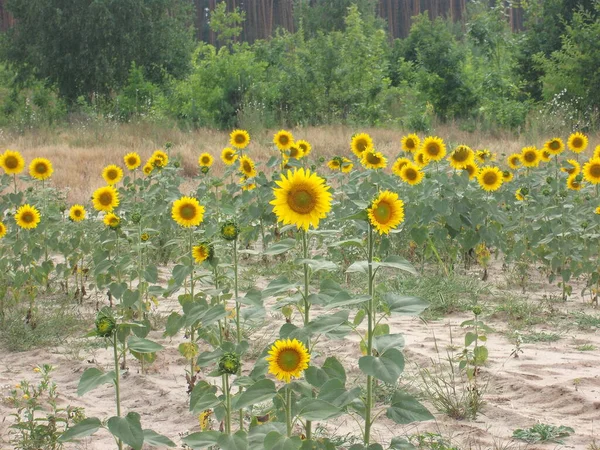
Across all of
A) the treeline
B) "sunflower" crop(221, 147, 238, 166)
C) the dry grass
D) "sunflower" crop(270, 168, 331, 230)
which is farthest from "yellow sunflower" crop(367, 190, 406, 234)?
the treeline

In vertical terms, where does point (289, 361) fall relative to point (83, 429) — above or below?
above

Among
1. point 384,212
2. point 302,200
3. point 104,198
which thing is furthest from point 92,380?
point 104,198

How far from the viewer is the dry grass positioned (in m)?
10.6

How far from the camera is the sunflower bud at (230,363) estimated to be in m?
2.18

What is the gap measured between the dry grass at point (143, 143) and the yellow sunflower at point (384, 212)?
682 centimetres

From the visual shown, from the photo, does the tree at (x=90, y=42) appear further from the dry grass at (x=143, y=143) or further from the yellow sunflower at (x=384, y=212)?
the yellow sunflower at (x=384, y=212)

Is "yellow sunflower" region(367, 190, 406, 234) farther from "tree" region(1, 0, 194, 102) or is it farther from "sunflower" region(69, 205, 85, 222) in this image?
"tree" region(1, 0, 194, 102)

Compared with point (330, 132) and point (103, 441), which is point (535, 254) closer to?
point (103, 441)

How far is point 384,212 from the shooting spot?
7.50 ft

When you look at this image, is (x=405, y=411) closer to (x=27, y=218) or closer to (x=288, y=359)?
(x=288, y=359)

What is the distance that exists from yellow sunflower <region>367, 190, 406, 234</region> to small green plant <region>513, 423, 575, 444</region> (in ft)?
3.64

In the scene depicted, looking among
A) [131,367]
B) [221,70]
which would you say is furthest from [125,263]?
[221,70]

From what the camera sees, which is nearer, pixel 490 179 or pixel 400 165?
pixel 490 179

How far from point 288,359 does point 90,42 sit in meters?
17.6
